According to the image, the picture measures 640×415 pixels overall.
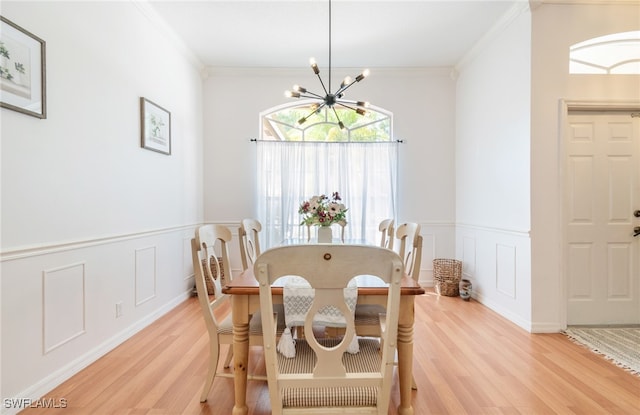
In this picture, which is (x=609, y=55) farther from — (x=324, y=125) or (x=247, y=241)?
(x=247, y=241)

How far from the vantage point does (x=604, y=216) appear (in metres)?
3.01

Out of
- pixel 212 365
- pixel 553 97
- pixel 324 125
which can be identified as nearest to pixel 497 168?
pixel 553 97

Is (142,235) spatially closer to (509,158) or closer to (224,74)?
(224,74)

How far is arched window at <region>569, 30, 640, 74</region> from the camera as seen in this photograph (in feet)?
9.81

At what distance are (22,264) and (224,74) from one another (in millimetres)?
3513

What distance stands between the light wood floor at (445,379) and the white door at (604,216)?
2.30 feet

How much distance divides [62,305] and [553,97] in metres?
4.28

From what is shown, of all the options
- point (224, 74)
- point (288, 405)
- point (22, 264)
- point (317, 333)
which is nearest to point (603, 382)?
point (317, 333)

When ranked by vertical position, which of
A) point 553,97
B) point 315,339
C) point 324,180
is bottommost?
point 315,339

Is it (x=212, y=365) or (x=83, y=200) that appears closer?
(x=212, y=365)

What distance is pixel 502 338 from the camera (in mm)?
2789

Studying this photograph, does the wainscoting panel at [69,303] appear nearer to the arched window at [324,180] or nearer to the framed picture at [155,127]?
the framed picture at [155,127]

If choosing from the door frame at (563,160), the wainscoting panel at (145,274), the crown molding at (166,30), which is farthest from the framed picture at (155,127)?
the door frame at (563,160)

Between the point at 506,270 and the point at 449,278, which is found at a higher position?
the point at 506,270
